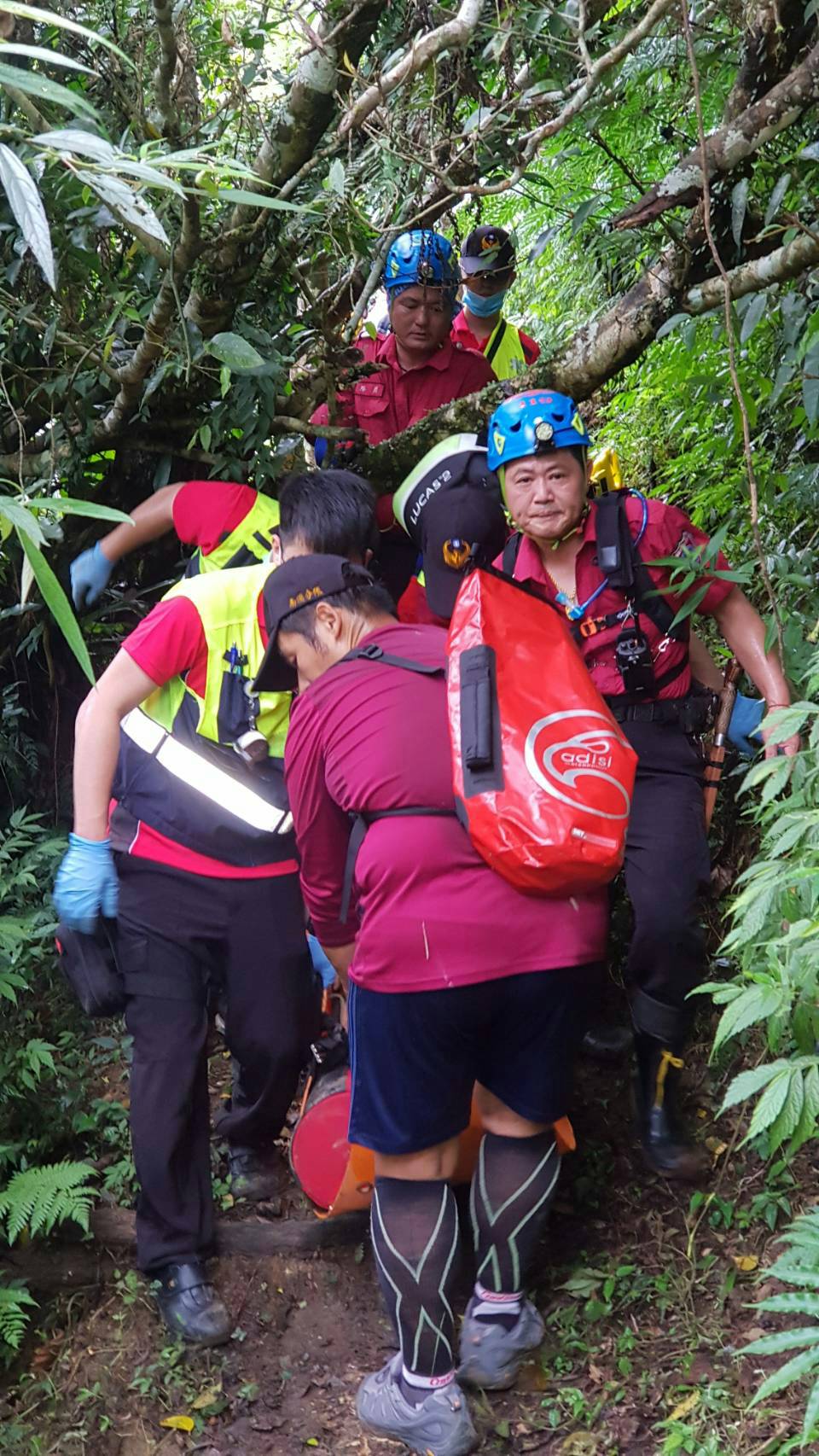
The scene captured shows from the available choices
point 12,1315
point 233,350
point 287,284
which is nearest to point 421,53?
point 233,350

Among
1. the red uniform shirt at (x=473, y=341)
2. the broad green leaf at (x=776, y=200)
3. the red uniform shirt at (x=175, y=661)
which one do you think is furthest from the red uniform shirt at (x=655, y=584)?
the red uniform shirt at (x=473, y=341)

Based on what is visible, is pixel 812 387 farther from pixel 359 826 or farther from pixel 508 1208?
pixel 508 1208

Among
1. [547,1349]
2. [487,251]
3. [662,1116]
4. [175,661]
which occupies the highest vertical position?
[487,251]

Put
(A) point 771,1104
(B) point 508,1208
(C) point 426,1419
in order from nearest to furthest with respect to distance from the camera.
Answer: (A) point 771,1104 < (C) point 426,1419 < (B) point 508,1208

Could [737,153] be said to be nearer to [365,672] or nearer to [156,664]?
[365,672]

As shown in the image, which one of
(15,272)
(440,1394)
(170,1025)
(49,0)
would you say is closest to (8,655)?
(15,272)

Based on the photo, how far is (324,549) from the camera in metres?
3.58

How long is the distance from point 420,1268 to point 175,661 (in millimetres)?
1879

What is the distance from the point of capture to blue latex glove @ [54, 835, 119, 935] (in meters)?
3.72

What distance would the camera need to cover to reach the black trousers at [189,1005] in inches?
147

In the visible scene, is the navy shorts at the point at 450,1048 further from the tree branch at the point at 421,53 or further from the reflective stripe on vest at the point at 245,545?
the tree branch at the point at 421,53

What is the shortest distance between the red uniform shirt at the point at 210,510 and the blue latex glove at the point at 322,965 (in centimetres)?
150

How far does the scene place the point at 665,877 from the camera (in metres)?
3.74

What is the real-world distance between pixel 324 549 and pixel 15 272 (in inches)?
63.6
